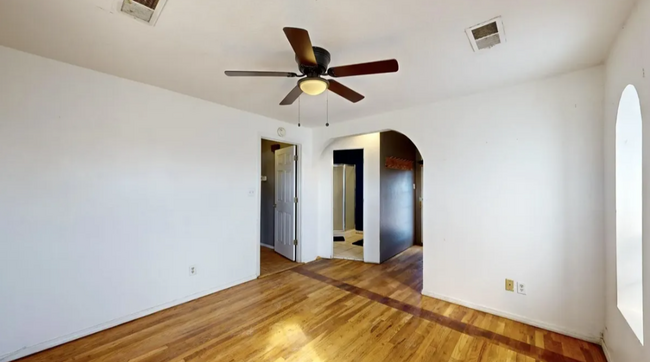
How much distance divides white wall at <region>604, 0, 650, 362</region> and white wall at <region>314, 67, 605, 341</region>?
0.14 metres

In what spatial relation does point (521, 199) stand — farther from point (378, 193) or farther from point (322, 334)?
point (322, 334)

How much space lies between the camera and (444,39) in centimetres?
170

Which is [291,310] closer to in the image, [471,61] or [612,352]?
[612,352]

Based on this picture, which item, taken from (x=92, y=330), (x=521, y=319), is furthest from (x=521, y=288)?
(x=92, y=330)

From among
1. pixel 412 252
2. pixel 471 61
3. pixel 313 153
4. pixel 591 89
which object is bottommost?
pixel 412 252

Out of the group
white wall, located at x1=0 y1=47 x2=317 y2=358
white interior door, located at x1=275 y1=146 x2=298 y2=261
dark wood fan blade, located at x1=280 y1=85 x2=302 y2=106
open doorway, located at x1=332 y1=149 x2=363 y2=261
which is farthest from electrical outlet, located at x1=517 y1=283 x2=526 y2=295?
open doorway, located at x1=332 y1=149 x2=363 y2=261

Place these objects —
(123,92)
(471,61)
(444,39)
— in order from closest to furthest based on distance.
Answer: (444,39) < (471,61) < (123,92)

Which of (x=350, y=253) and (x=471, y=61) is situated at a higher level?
(x=471, y=61)

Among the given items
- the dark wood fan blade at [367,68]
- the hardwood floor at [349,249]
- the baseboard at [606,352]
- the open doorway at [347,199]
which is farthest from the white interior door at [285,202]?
the baseboard at [606,352]

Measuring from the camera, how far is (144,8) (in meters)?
1.45

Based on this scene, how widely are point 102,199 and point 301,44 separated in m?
2.32

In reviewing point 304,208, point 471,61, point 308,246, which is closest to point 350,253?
point 308,246

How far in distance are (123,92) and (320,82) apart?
2.04 m

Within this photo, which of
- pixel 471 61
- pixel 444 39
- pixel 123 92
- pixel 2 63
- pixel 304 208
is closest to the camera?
pixel 444 39
